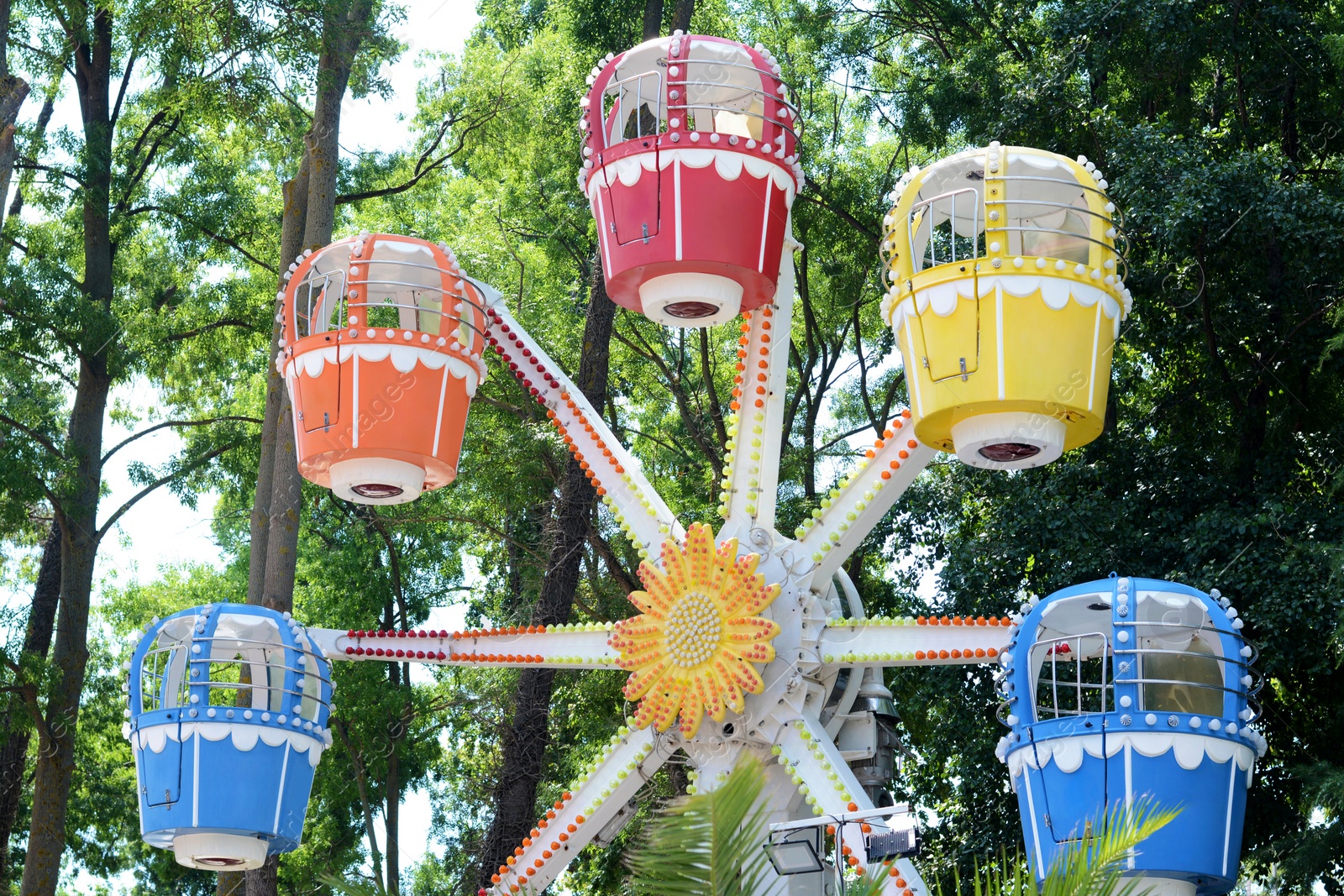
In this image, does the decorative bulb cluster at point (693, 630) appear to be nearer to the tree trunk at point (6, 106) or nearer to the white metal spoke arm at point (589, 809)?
the white metal spoke arm at point (589, 809)

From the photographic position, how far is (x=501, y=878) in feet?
30.1

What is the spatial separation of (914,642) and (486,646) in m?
2.60

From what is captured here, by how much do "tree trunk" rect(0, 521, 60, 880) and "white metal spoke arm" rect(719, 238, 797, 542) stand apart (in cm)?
700

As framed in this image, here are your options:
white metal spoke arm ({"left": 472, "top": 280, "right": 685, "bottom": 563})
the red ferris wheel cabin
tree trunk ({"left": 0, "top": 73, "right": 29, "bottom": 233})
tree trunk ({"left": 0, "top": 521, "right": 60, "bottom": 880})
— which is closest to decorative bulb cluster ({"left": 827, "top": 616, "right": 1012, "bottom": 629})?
white metal spoke arm ({"left": 472, "top": 280, "right": 685, "bottom": 563})

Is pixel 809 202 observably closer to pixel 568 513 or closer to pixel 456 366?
pixel 568 513

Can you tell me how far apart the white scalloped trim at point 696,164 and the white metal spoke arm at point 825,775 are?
2.84m

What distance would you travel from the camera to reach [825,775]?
27.0 feet

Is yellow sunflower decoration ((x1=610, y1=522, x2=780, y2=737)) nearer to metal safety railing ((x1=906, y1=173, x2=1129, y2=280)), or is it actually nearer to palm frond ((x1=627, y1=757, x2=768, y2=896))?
metal safety railing ((x1=906, y1=173, x2=1129, y2=280))

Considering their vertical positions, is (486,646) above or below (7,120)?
below

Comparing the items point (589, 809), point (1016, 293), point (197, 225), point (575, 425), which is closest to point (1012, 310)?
point (1016, 293)

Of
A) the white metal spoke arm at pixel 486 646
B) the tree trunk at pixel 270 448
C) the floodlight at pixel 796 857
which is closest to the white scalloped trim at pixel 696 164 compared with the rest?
the white metal spoke arm at pixel 486 646

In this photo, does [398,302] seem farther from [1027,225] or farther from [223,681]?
[1027,225]

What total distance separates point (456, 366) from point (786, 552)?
210 centimetres

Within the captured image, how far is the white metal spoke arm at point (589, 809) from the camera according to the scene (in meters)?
9.01
